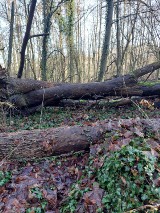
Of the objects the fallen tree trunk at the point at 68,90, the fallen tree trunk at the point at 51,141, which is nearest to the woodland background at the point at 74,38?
the fallen tree trunk at the point at 68,90

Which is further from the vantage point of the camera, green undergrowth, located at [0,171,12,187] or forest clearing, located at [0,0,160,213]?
green undergrowth, located at [0,171,12,187]

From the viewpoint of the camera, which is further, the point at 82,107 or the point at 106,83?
the point at 82,107

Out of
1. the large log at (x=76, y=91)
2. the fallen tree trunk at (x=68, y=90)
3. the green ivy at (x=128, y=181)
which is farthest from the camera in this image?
the large log at (x=76, y=91)

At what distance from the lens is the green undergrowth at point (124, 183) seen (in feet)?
9.82

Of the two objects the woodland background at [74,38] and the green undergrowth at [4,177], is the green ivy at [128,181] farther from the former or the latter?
the woodland background at [74,38]

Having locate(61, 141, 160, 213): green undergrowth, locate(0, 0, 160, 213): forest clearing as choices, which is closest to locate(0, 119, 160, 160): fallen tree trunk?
locate(0, 0, 160, 213): forest clearing

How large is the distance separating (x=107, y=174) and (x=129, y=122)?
4.47 feet

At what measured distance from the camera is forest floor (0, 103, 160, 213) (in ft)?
10.1

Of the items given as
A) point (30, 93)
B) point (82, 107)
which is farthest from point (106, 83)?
point (30, 93)

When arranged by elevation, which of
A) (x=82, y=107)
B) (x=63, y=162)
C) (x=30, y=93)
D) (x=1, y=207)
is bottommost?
(x=1, y=207)

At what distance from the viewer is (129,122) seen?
4488 mm

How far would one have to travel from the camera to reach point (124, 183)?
3184 millimetres

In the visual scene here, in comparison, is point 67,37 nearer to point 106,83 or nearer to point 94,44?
point 94,44

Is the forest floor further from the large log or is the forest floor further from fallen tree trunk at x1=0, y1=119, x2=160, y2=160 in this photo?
the large log
